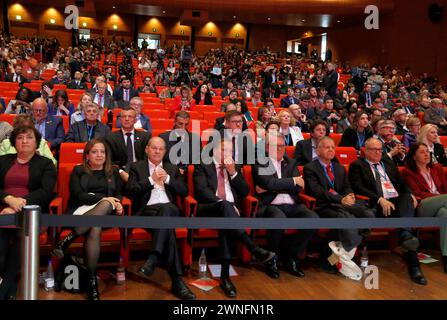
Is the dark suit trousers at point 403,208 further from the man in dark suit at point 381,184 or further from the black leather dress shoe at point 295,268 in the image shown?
the black leather dress shoe at point 295,268

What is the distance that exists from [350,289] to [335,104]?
570 centimetres

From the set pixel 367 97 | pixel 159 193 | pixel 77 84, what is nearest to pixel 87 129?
pixel 159 193

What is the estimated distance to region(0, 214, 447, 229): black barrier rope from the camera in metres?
1.73

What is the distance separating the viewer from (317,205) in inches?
132

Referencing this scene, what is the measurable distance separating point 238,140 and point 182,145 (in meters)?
0.49

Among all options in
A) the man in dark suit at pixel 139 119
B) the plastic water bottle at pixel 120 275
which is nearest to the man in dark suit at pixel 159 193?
the plastic water bottle at pixel 120 275

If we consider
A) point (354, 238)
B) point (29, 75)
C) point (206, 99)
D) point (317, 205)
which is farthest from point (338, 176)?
point (29, 75)

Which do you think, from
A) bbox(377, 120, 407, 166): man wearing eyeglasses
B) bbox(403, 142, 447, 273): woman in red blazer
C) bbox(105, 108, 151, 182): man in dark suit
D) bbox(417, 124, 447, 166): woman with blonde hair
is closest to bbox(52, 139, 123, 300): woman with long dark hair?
bbox(105, 108, 151, 182): man in dark suit

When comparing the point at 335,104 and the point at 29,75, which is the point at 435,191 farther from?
the point at 29,75

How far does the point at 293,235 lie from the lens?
314cm

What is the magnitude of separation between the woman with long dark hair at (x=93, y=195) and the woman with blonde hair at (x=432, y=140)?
271 centimetres

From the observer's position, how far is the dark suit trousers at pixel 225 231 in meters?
2.78

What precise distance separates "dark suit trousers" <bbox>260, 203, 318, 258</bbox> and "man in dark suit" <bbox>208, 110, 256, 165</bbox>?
1.54 ft

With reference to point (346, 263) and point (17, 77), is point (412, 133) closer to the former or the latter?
point (346, 263)
